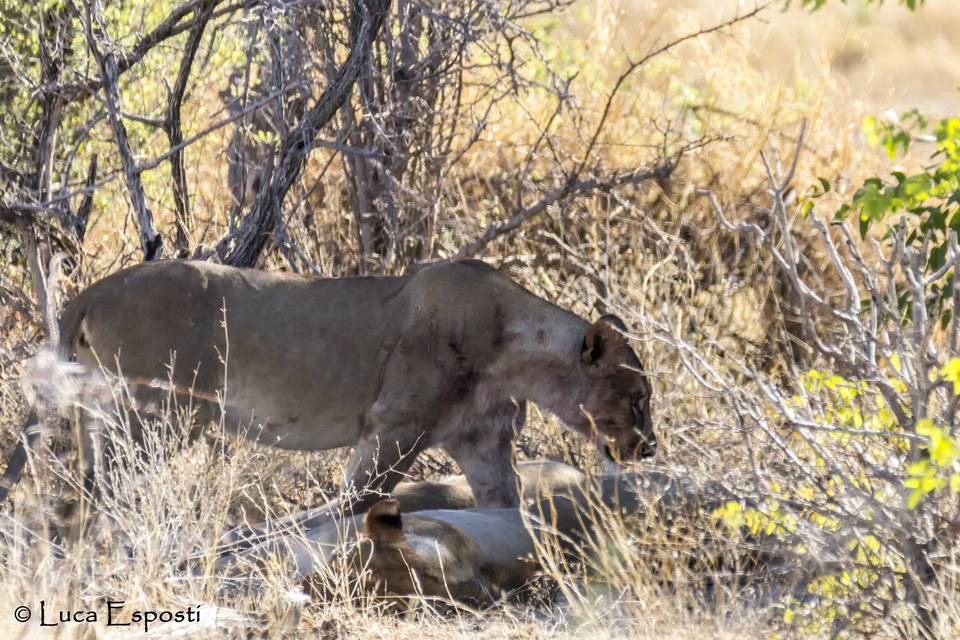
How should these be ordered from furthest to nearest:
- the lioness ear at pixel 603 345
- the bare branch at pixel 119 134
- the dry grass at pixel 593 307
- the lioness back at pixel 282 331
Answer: the bare branch at pixel 119 134 < the lioness ear at pixel 603 345 < the lioness back at pixel 282 331 < the dry grass at pixel 593 307

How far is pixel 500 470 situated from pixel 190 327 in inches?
68.4

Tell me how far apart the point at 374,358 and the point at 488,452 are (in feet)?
2.52

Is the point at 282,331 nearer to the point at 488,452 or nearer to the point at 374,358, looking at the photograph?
the point at 374,358

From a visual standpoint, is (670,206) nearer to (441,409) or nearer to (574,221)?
(574,221)

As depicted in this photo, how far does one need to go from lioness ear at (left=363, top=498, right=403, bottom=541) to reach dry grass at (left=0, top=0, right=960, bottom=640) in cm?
30

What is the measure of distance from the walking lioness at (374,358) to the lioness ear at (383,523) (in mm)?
1103

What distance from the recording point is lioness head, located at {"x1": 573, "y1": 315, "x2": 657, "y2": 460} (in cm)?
780

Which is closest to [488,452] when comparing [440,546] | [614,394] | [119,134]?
[614,394]

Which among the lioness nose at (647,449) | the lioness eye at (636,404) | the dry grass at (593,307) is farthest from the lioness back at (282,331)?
the lioness nose at (647,449)

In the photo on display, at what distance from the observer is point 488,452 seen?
785cm

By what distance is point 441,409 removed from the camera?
755 cm

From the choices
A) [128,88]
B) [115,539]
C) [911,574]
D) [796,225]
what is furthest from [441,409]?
[796,225]

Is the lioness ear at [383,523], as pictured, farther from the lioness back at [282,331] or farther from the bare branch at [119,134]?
the bare branch at [119,134]

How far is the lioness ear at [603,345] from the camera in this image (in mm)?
7758
